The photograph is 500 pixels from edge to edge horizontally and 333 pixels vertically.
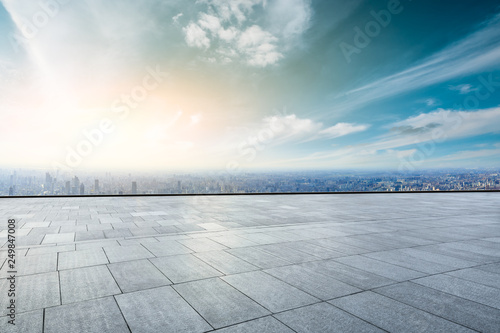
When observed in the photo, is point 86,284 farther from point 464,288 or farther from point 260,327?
point 464,288

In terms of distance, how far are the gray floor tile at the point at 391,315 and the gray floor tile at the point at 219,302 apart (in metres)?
1.09

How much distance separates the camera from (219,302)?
3.53 m

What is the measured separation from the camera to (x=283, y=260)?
5.32 m

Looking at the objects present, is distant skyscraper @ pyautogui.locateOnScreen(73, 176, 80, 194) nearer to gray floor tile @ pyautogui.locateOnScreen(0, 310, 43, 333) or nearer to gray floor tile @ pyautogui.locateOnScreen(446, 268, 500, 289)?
gray floor tile @ pyautogui.locateOnScreen(0, 310, 43, 333)

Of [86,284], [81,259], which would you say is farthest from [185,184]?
[86,284]

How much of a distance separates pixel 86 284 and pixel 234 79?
3790 cm

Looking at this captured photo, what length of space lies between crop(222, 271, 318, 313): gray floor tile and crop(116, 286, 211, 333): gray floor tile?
851mm

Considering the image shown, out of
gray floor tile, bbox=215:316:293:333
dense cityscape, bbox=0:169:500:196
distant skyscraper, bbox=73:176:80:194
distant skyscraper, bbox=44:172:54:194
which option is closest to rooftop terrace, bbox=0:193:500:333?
gray floor tile, bbox=215:316:293:333

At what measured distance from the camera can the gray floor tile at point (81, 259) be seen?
4.96m

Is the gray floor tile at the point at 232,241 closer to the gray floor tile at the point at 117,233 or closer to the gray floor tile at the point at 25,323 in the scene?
the gray floor tile at the point at 117,233

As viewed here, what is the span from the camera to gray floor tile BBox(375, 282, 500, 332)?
10.1ft

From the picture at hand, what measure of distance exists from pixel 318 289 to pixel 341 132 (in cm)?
5501

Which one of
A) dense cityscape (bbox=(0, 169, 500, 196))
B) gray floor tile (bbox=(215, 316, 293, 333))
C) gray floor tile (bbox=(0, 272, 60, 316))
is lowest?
gray floor tile (bbox=(215, 316, 293, 333))

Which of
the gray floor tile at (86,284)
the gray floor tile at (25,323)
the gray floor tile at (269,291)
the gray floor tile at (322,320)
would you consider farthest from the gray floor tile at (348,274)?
the gray floor tile at (25,323)
